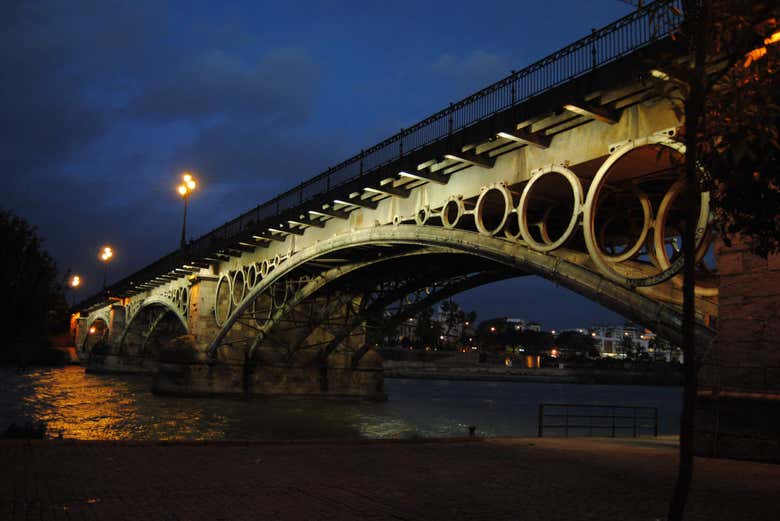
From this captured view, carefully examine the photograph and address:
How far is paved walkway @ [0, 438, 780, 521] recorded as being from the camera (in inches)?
283

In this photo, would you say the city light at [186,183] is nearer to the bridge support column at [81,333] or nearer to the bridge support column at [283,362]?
the bridge support column at [283,362]

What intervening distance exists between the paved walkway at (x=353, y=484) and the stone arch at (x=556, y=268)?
2.59 m

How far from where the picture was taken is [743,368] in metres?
10.9

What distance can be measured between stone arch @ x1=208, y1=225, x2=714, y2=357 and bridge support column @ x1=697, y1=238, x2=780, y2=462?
3.52ft

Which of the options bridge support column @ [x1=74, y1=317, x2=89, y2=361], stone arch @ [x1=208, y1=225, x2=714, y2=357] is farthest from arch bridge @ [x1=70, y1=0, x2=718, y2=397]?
bridge support column @ [x1=74, y1=317, x2=89, y2=361]

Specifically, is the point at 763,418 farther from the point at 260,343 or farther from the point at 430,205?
the point at 260,343

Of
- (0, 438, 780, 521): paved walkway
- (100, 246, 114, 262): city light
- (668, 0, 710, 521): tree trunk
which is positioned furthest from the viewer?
(100, 246, 114, 262): city light

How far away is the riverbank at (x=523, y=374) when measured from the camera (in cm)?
9825

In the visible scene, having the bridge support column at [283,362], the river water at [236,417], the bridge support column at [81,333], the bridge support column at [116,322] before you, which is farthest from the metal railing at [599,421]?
the bridge support column at [81,333]

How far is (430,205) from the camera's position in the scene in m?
21.6

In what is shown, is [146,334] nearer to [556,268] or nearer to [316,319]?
[316,319]

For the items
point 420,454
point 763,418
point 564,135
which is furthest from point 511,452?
point 564,135

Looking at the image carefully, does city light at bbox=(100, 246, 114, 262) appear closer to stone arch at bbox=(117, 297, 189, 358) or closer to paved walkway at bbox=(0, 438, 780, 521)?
stone arch at bbox=(117, 297, 189, 358)

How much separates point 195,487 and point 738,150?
7104 millimetres
